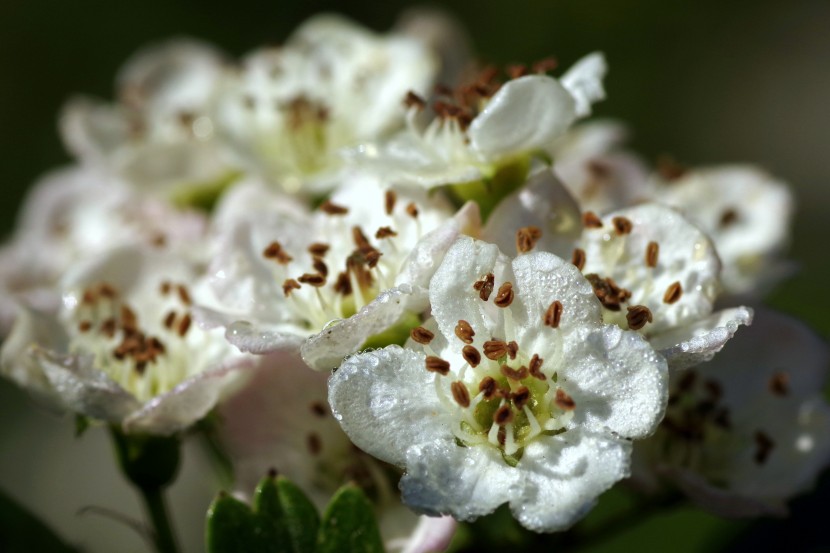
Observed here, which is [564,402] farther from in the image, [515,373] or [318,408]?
[318,408]

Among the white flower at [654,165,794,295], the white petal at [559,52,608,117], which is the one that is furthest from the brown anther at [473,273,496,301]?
the white flower at [654,165,794,295]

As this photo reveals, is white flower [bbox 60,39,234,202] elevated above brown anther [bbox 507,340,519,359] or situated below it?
below

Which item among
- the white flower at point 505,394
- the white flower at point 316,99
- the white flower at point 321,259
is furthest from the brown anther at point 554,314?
the white flower at point 316,99

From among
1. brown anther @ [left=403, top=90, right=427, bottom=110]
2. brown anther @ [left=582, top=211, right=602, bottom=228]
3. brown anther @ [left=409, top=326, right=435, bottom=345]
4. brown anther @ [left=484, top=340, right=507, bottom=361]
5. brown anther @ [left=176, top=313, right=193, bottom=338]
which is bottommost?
brown anther @ [left=176, top=313, right=193, bottom=338]

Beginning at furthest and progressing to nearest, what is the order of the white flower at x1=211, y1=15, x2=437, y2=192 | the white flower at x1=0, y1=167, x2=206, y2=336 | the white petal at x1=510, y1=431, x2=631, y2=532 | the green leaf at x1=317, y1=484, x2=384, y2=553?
the white flower at x1=211, y1=15, x2=437, y2=192
the white flower at x1=0, y1=167, x2=206, y2=336
the green leaf at x1=317, y1=484, x2=384, y2=553
the white petal at x1=510, y1=431, x2=631, y2=532

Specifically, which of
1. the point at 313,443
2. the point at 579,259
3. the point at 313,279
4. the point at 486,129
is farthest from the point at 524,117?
the point at 313,443

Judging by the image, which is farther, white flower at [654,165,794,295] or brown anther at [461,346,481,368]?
white flower at [654,165,794,295]

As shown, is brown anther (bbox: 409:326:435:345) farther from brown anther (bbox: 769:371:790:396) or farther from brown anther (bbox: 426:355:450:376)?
brown anther (bbox: 769:371:790:396)

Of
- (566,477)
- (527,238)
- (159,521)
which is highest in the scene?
(527,238)
